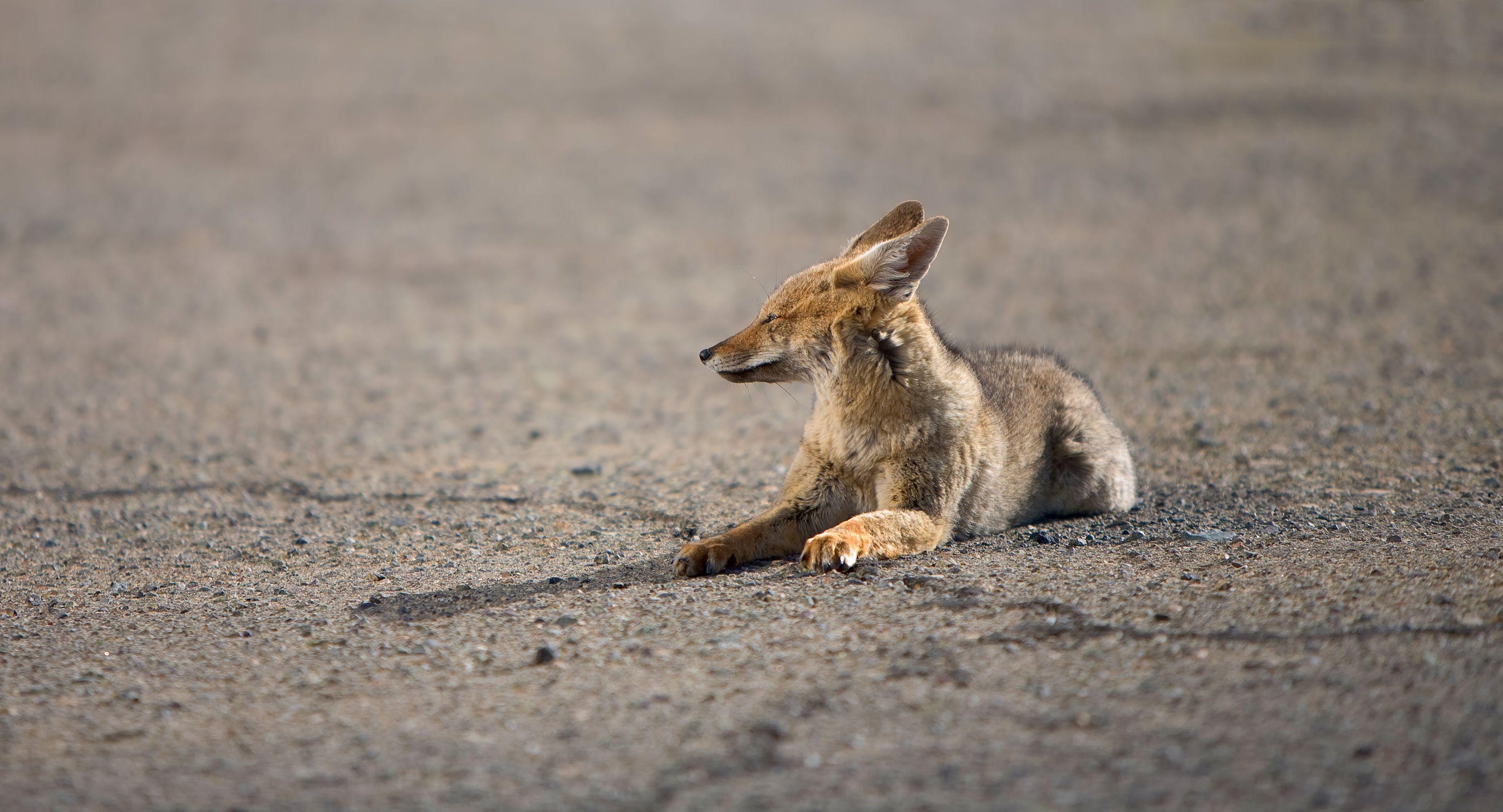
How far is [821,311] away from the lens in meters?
5.41

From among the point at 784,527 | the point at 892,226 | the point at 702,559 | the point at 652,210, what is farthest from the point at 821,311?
the point at 652,210

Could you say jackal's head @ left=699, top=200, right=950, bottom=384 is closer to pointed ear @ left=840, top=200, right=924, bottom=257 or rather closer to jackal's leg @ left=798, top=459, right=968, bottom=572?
pointed ear @ left=840, top=200, right=924, bottom=257

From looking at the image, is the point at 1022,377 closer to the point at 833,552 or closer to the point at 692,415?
the point at 833,552

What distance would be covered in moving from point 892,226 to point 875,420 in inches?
37.6

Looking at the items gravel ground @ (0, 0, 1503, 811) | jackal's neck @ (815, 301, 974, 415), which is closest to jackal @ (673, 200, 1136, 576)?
jackal's neck @ (815, 301, 974, 415)

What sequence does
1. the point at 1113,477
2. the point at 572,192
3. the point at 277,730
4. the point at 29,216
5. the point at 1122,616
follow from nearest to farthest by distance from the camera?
1. the point at 277,730
2. the point at 1122,616
3. the point at 1113,477
4. the point at 29,216
5. the point at 572,192

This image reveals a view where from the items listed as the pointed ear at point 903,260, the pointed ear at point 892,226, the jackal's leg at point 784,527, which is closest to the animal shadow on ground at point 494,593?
the jackal's leg at point 784,527

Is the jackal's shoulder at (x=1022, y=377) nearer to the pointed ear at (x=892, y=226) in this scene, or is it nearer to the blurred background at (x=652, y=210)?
the pointed ear at (x=892, y=226)

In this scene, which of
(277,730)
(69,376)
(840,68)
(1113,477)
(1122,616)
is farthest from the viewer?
(840,68)

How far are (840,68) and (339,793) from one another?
20199 mm

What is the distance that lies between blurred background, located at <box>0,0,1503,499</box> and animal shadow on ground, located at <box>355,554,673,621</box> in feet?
6.14

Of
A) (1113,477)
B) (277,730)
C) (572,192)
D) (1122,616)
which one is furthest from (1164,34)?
(277,730)

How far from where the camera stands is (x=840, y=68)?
22.2m

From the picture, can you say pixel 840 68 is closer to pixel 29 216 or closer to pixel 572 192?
pixel 572 192
